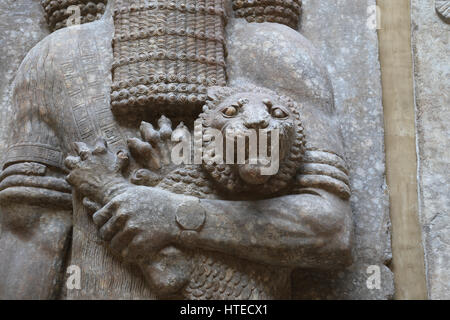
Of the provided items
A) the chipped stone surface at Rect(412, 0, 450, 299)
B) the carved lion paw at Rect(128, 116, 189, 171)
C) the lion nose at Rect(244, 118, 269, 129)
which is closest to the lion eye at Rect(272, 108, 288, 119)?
the lion nose at Rect(244, 118, 269, 129)

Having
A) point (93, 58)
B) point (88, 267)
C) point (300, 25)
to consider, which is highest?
point (300, 25)

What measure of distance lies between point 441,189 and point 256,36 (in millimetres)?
1040

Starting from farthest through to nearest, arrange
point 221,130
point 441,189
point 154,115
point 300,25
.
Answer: point 300,25 < point 441,189 < point 154,115 < point 221,130

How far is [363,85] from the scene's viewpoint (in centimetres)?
360

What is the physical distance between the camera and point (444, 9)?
12.1ft

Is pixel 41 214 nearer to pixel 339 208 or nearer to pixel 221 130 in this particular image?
pixel 221 130

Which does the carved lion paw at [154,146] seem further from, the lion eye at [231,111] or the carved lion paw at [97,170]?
the lion eye at [231,111]

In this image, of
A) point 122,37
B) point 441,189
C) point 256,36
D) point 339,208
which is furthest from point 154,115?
point 441,189

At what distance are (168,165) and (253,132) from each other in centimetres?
39

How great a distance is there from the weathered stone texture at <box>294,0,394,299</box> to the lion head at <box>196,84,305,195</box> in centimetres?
50

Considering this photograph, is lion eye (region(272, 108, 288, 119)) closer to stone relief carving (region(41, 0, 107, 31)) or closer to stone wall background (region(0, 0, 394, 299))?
stone wall background (region(0, 0, 394, 299))

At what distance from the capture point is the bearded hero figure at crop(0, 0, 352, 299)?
2.91 meters

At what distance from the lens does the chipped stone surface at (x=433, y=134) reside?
334 cm

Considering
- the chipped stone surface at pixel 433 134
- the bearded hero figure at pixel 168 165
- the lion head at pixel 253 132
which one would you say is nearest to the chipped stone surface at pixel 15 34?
the bearded hero figure at pixel 168 165
